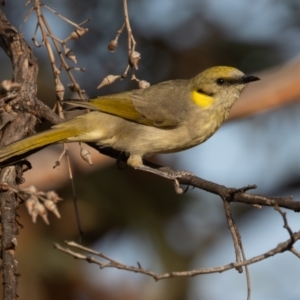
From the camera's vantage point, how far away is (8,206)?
12.0ft

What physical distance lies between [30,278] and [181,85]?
3.03 meters

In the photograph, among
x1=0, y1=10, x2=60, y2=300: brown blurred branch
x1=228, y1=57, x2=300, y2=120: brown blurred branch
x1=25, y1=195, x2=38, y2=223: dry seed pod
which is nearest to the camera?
x1=25, y1=195, x2=38, y2=223: dry seed pod

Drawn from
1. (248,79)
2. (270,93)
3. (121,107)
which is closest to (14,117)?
(121,107)

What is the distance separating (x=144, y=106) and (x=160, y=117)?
152 mm

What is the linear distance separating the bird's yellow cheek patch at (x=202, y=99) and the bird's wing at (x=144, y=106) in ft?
0.55

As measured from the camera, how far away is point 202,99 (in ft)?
16.9

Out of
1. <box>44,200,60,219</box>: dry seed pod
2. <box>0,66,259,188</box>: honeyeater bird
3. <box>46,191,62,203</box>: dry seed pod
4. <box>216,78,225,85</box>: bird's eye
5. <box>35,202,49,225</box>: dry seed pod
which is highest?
<box>216,78,225,85</box>: bird's eye

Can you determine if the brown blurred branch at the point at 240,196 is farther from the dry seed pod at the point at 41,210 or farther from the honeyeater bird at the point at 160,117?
the dry seed pod at the point at 41,210

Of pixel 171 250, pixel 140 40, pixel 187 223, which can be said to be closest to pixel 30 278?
pixel 171 250

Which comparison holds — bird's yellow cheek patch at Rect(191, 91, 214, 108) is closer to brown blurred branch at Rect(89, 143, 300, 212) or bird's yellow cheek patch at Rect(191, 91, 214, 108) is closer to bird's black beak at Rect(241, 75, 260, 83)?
bird's black beak at Rect(241, 75, 260, 83)

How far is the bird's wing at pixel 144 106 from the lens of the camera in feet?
16.5

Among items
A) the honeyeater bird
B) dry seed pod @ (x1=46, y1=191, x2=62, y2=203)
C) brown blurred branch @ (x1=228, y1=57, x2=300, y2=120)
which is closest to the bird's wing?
the honeyeater bird

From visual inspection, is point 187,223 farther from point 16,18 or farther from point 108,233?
point 16,18

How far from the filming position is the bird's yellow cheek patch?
16.8ft
